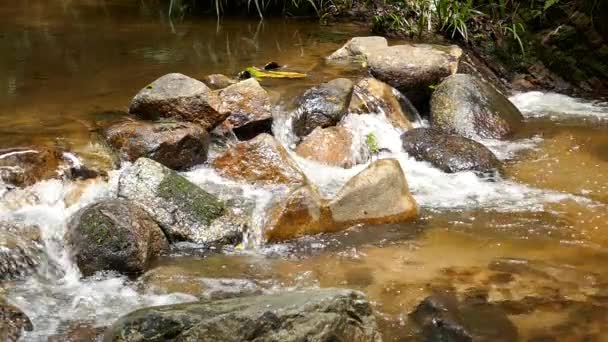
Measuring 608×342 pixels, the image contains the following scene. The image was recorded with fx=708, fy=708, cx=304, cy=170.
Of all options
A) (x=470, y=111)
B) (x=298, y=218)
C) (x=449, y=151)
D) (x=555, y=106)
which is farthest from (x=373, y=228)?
(x=555, y=106)

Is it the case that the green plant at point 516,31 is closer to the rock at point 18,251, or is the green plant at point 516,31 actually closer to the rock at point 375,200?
the rock at point 375,200

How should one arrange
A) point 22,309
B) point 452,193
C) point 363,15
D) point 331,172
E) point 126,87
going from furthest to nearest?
point 363,15, point 126,87, point 331,172, point 452,193, point 22,309

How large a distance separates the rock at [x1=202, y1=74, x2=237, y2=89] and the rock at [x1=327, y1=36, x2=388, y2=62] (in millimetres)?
1470

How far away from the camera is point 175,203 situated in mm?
4285

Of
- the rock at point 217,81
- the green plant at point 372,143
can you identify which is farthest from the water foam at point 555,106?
the rock at point 217,81

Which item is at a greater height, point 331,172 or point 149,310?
point 149,310

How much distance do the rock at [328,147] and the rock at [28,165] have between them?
1.83 m

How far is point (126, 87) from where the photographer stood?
248 inches

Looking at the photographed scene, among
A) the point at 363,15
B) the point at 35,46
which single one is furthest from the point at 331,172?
the point at 363,15

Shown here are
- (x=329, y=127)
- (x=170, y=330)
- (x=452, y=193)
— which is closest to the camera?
(x=170, y=330)

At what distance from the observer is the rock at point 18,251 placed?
3738 millimetres

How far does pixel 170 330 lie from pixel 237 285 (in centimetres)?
107

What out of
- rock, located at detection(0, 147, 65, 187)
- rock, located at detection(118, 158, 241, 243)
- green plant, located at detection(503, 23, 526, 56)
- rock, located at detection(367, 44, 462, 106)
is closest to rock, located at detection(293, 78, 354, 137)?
rock, located at detection(367, 44, 462, 106)

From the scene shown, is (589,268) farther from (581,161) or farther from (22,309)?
(22,309)
